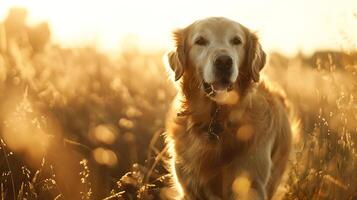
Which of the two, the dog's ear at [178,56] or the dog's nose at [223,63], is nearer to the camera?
the dog's nose at [223,63]

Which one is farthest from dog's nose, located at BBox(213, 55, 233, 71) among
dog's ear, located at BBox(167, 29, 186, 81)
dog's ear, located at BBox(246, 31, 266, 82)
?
dog's ear, located at BBox(167, 29, 186, 81)

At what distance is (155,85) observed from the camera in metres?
8.48

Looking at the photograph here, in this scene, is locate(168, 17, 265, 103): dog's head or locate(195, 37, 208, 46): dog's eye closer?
locate(168, 17, 265, 103): dog's head

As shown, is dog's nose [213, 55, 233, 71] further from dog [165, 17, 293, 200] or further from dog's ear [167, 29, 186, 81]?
dog's ear [167, 29, 186, 81]

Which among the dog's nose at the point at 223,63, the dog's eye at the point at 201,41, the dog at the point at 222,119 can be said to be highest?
the dog's eye at the point at 201,41

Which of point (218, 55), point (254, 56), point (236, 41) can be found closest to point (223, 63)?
point (218, 55)

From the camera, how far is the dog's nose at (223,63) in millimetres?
4125

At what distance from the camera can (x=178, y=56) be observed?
4797 mm

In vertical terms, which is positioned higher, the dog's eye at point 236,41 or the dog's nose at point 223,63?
the dog's eye at point 236,41

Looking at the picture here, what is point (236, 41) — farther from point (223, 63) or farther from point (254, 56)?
point (223, 63)

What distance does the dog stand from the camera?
4184mm

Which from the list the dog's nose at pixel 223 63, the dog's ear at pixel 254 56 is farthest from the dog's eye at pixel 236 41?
the dog's nose at pixel 223 63

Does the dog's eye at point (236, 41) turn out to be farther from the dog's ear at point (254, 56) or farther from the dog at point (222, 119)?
the dog's ear at point (254, 56)

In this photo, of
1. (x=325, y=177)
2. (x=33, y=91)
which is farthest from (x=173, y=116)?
(x=33, y=91)
